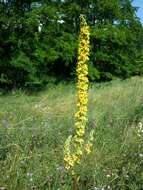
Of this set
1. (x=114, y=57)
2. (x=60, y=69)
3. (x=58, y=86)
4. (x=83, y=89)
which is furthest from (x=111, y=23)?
(x=83, y=89)

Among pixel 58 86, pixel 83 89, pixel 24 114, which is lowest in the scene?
pixel 58 86

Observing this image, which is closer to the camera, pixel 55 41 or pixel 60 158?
pixel 60 158

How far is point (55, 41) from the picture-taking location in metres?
29.3

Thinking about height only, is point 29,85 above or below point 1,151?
below

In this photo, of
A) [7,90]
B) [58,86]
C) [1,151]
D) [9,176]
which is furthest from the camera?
[58,86]

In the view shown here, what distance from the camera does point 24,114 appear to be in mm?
11680

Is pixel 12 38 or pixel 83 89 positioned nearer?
pixel 83 89

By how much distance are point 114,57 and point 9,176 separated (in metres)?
31.4

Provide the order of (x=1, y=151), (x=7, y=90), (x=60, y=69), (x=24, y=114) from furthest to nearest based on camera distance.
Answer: (x=60, y=69) → (x=7, y=90) → (x=24, y=114) → (x=1, y=151)

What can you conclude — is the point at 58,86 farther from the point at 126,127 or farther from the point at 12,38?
the point at 126,127

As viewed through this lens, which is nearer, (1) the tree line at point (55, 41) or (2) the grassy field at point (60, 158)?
(2) the grassy field at point (60, 158)

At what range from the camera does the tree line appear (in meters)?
27.4

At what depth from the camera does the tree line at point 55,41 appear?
27.4m

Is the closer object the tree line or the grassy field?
the grassy field
